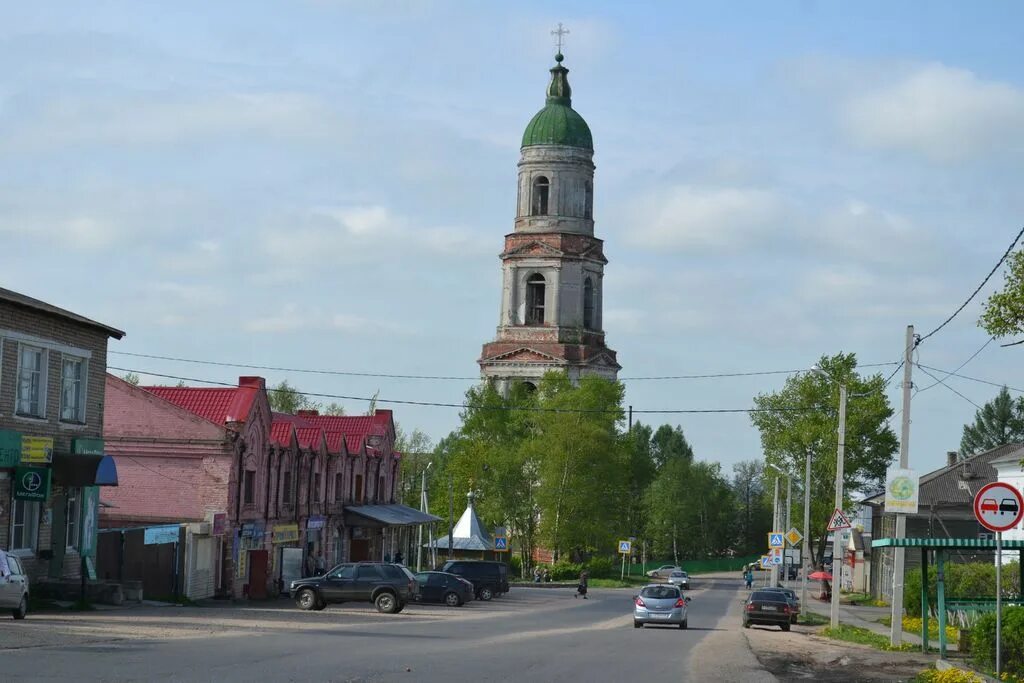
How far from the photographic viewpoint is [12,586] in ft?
97.1

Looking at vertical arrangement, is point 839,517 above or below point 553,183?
below

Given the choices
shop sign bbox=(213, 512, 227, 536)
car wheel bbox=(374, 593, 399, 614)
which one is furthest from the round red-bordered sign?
shop sign bbox=(213, 512, 227, 536)

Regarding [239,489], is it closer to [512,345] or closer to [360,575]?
[360,575]

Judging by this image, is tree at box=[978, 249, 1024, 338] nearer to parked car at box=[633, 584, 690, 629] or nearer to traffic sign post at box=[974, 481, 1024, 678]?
traffic sign post at box=[974, 481, 1024, 678]

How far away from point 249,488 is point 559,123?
5659cm

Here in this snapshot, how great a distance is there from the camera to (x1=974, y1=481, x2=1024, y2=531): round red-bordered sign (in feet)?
67.0

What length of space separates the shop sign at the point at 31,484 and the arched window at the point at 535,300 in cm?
6958

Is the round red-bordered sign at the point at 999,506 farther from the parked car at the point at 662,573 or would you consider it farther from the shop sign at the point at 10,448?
the parked car at the point at 662,573

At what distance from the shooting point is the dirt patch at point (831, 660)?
25562 mm

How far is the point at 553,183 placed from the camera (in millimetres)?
102562

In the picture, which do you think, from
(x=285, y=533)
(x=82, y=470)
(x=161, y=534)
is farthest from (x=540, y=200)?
(x=82, y=470)

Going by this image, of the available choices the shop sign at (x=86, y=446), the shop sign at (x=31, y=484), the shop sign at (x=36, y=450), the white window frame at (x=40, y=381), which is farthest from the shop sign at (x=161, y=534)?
the shop sign at (x=31, y=484)

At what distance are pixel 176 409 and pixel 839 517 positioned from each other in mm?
21206

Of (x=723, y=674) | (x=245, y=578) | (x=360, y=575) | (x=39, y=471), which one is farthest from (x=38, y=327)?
(x=723, y=674)
